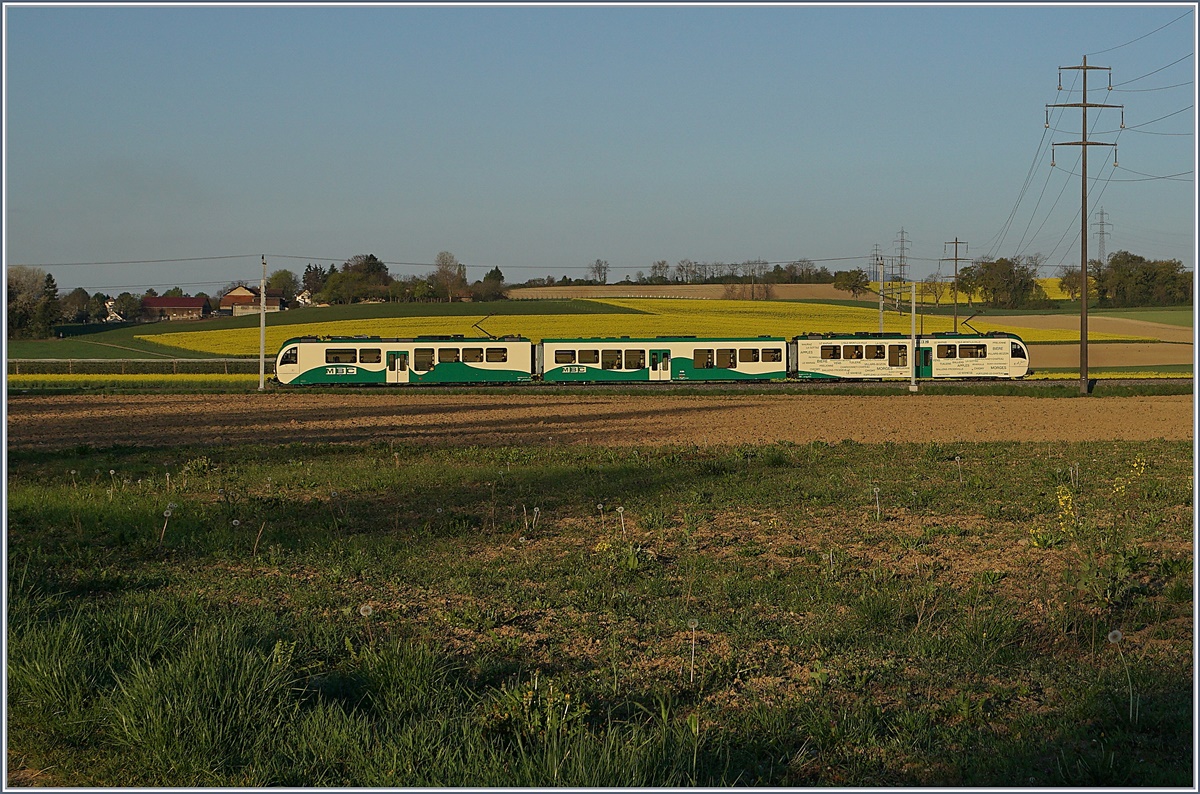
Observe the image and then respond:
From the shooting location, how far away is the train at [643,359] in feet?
170

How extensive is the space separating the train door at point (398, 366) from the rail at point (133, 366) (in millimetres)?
11869

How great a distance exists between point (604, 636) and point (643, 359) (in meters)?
44.5

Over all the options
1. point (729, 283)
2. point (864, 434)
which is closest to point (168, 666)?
point (864, 434)

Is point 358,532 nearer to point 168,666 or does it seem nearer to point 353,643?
point 353,643

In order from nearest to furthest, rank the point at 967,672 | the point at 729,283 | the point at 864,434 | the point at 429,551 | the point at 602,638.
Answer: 1. the point at 967,672
2. the point at 602,638
3. the point at 429,551
4. the point at 864,434
5. the point at 729,283

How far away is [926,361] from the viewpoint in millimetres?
52344

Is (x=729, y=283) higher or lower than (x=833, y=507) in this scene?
higher

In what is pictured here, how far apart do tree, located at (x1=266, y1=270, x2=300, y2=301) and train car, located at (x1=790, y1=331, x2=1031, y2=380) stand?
370 feet

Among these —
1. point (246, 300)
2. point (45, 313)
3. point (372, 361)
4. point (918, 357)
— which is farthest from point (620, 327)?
point (246, 300)

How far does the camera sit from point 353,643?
25.8 feet

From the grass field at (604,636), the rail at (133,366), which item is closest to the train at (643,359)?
the rail at (133,366)

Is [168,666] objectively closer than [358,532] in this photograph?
Yes

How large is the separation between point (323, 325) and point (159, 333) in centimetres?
1273

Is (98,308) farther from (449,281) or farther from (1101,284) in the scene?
(1101,284)
